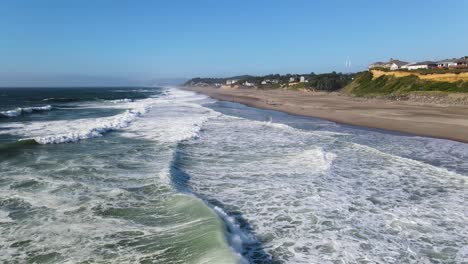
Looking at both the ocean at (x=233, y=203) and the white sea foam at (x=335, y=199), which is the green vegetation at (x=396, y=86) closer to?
the ocean at (x=233, y=203)

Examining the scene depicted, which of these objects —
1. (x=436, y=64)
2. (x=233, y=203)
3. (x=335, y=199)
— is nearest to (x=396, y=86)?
(x=436, y=64)

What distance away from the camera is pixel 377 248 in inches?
299

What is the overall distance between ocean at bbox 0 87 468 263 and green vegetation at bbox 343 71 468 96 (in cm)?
3811

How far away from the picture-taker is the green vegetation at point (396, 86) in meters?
52.4

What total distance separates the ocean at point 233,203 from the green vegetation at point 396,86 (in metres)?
38.1

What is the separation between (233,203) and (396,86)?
61.4m

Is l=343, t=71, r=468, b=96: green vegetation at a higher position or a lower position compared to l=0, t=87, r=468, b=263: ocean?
higher

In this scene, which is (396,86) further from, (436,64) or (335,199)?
(335,199)

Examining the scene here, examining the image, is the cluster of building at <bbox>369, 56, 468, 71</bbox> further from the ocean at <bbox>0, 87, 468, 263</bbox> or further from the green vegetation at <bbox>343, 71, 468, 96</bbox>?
the ocean at <bbox>0, 87, 468, 263</bbox>

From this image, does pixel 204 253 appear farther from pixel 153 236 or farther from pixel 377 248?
pixel 377 248

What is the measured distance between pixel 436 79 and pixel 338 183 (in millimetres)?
52890

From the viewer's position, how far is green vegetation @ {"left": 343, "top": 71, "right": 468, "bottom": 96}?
52.4 meters

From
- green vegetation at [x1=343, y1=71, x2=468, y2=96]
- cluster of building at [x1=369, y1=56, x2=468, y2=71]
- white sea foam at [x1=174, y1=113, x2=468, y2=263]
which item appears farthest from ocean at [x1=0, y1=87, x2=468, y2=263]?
cluster of building at [x1=369, y1=56, x2=468, y2=71]

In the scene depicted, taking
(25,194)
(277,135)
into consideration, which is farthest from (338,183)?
(277,135)
